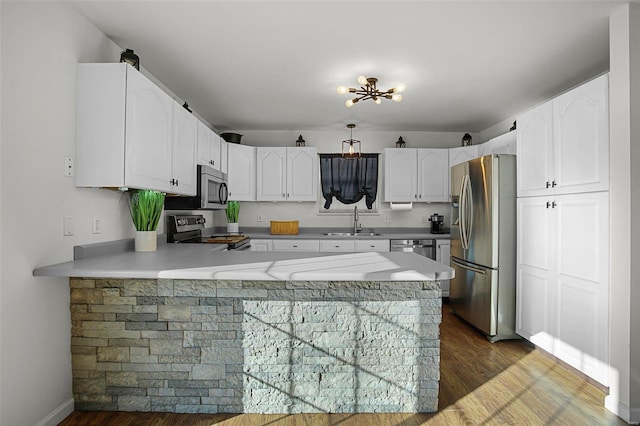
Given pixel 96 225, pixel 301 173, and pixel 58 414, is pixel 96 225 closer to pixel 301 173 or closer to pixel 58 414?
pixel 58 414

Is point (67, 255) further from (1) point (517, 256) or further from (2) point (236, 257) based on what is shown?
(1) point (517, 256)

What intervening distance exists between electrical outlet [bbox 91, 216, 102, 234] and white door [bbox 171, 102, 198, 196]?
0.58 metres

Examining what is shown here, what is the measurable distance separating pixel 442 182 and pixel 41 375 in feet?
15.8

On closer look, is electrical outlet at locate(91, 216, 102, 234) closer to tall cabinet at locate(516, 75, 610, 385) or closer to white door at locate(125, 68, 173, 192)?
white door at locate(125, 68, 173, 192)

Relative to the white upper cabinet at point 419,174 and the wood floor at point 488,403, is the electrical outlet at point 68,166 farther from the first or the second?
the white upper cabinet at point 419,174

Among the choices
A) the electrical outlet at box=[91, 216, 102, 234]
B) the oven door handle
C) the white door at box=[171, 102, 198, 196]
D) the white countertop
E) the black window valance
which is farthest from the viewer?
the black window valance

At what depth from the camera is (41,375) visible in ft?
6.14

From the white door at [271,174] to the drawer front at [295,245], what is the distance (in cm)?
70

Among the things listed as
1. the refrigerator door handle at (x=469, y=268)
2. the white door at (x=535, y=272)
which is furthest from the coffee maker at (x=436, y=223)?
the white door at (x=535, y=272)

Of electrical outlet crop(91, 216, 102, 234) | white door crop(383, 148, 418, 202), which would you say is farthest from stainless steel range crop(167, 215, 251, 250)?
white door crop(383, 148, 418, 202)

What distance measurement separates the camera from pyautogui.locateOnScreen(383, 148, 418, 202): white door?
17.0ft

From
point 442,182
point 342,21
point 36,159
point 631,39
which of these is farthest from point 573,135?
point 36,159

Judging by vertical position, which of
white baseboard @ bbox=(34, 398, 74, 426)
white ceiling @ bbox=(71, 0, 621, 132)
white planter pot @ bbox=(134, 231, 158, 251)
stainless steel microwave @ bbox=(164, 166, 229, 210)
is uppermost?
white ceiling @ bbox=(71, 0, 621, 132)

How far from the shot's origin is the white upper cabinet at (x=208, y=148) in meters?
3.63
